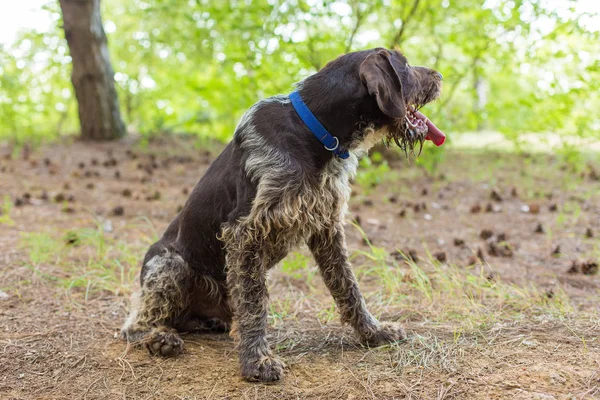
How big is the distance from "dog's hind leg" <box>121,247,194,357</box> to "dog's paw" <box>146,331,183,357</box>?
0.11 metres

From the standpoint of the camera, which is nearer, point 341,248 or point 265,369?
point 265,369

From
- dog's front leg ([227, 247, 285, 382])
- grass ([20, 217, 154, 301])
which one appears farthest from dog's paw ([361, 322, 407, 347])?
grass ([20, 217, 154, 301])

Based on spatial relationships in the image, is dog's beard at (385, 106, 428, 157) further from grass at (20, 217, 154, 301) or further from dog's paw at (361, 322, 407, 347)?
grass at (20, 217, 154, 301)

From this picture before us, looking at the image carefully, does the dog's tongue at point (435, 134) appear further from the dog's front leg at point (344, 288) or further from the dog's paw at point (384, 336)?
the dog's paw at point (384, 336)

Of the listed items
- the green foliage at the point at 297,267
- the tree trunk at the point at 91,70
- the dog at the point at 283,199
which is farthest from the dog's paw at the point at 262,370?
the tree trunk at the point at 91,70

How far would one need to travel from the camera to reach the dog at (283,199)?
10.5ft

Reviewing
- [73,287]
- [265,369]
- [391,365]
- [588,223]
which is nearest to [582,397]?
[391,365]

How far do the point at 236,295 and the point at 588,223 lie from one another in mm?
5057

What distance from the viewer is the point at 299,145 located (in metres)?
3.23

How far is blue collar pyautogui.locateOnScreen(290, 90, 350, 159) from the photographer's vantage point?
3230 mm

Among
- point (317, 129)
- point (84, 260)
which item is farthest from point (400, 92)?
point (84, 260)

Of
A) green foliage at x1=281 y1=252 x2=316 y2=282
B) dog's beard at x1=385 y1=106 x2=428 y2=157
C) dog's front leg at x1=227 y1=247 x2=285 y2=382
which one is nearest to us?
dog's front leg at x1=227 y1=247 x2=285 y2=382

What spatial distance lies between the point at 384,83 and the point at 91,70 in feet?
26.3

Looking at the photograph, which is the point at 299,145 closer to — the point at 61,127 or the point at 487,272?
the point at 487,272
